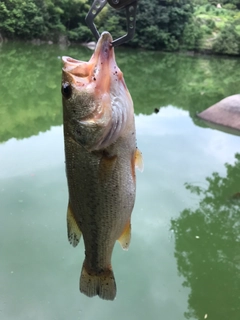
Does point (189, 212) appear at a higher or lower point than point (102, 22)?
higher

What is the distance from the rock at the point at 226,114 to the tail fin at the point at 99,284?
392 inches

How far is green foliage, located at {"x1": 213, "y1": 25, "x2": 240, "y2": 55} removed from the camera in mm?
27422

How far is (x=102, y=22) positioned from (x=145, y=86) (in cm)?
1154

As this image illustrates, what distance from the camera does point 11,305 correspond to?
436 centimetres

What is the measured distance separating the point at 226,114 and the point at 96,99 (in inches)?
425

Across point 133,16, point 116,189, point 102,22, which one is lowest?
point 102,22

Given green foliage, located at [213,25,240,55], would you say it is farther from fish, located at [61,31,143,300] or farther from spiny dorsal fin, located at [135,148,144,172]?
fish, located at [61,31,143,300]

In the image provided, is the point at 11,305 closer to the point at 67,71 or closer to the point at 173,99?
the point at 67,71

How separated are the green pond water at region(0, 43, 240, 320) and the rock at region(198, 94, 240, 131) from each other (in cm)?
90

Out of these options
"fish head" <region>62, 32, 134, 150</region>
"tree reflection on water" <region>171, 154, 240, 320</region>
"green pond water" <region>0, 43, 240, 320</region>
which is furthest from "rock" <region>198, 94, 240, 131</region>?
"fish head" <region>62, 32, 134, 150</region>

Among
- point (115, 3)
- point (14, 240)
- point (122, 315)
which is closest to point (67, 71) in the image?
point (115, 3)

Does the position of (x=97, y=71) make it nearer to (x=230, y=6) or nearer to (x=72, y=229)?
(x=72, y=229)

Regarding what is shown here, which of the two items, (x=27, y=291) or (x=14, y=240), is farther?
(x=14, y=240)

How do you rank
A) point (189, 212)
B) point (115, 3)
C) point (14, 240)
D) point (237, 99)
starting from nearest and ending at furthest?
point (115, 3) < point (14, 240) < point (189, 212) < point (237, 99)
